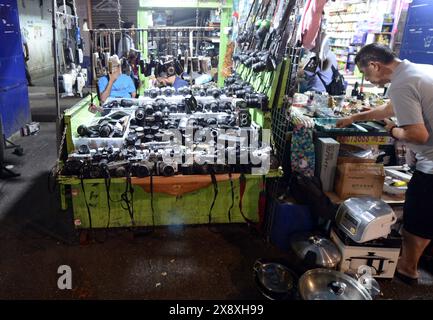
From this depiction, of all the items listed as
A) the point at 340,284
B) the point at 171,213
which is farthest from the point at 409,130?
the point at 171,213

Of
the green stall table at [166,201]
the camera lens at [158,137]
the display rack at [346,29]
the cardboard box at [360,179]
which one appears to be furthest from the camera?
the display rack at [346,29]

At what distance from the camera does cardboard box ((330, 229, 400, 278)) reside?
8.28ft

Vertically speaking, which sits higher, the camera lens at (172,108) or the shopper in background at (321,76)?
the shopper in background at (321,76)

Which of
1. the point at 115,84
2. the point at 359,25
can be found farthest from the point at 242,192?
the point at 359,25

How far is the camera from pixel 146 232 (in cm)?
312

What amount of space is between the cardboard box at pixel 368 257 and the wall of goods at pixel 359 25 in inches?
187

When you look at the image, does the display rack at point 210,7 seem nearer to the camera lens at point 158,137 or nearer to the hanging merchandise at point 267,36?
the hanging merchandise at point 267,36

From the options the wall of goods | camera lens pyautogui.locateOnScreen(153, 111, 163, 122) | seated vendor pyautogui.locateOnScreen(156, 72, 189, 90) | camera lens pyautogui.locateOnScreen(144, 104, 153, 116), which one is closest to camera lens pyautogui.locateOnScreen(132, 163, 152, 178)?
camera lens pyautogui.locateOnScreen(153, 111, 163, 122)

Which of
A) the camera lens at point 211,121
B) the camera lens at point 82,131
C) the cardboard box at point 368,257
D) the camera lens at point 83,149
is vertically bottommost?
the cardboard box at point 368,257

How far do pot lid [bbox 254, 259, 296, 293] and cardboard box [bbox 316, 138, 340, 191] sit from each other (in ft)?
2.69

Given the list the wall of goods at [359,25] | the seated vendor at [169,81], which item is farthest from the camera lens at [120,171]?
the wall of goods at [359,25]

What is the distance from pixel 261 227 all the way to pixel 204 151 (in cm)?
91

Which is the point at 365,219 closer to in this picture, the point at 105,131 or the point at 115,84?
the point at 105,131

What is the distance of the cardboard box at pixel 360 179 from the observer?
270 centimetres
